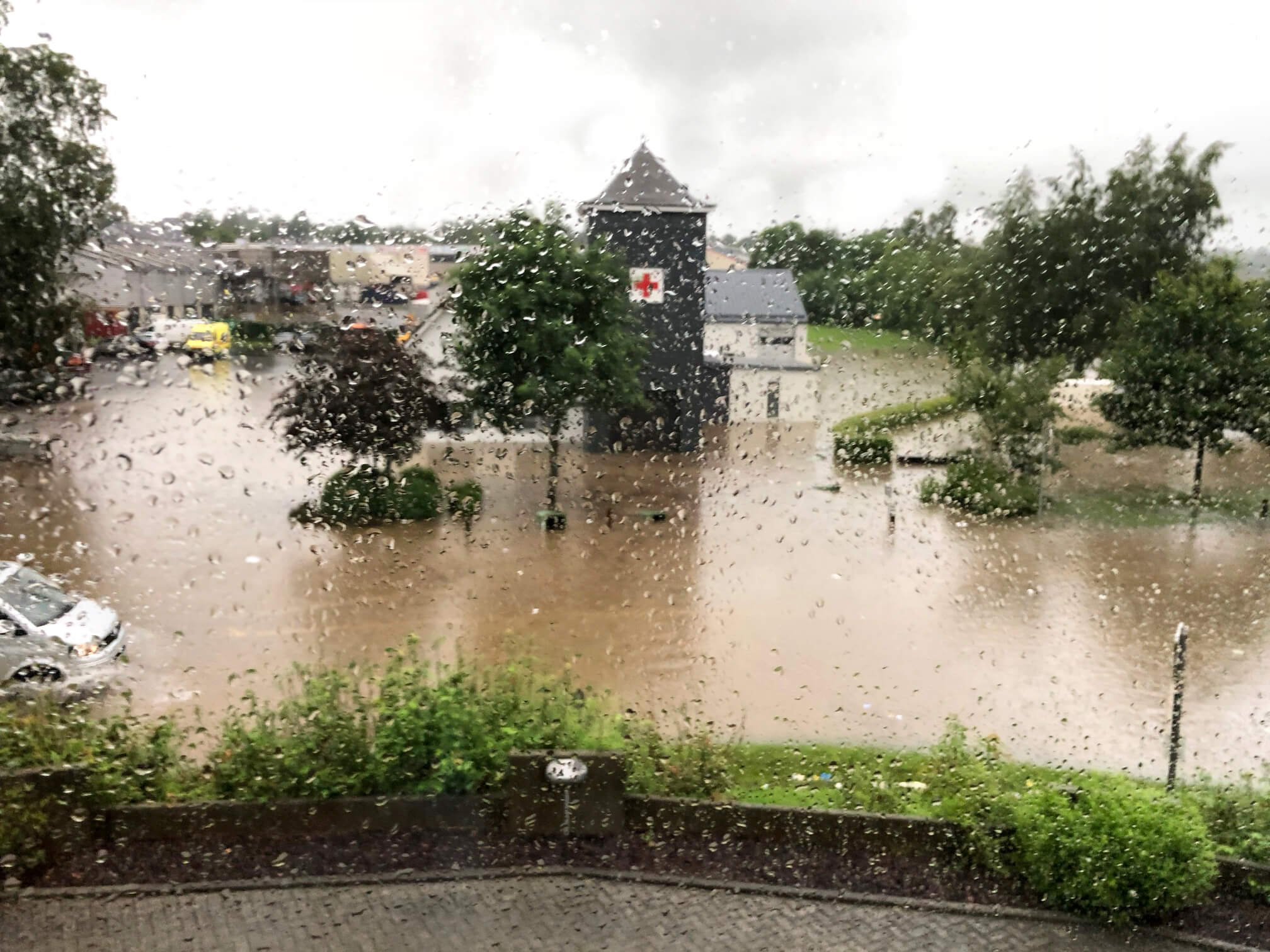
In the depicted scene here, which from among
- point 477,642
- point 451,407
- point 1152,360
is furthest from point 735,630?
point 1152,360

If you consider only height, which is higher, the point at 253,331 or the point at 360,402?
the point at 253,331

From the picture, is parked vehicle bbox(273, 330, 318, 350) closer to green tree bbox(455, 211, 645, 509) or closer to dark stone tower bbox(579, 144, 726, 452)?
green tree bbox(455, 211, 645, 509)

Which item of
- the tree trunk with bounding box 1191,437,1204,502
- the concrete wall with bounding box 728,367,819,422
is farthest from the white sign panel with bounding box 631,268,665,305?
the tree trunk with bounding box 1191,437,1204,502

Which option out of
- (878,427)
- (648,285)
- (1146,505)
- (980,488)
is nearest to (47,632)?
(648,285)

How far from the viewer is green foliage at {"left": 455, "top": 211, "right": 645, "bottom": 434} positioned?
2.57 m

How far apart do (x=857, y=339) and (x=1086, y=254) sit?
3.77 feet

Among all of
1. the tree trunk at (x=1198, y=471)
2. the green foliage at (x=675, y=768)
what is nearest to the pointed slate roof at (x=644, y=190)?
the green foliage at (x=675, y=768)

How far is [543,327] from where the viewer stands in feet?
9.66

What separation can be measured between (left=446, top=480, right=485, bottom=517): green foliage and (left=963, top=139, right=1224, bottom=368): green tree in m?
1.72

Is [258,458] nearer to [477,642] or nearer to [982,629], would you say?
[477,642]

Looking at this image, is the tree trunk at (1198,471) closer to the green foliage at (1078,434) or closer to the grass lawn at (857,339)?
the green foliage at (1078,434)

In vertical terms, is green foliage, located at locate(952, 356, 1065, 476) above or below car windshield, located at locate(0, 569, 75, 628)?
above

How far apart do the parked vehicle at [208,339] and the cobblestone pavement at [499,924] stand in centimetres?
117

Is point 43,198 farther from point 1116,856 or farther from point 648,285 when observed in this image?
point 1116,856
